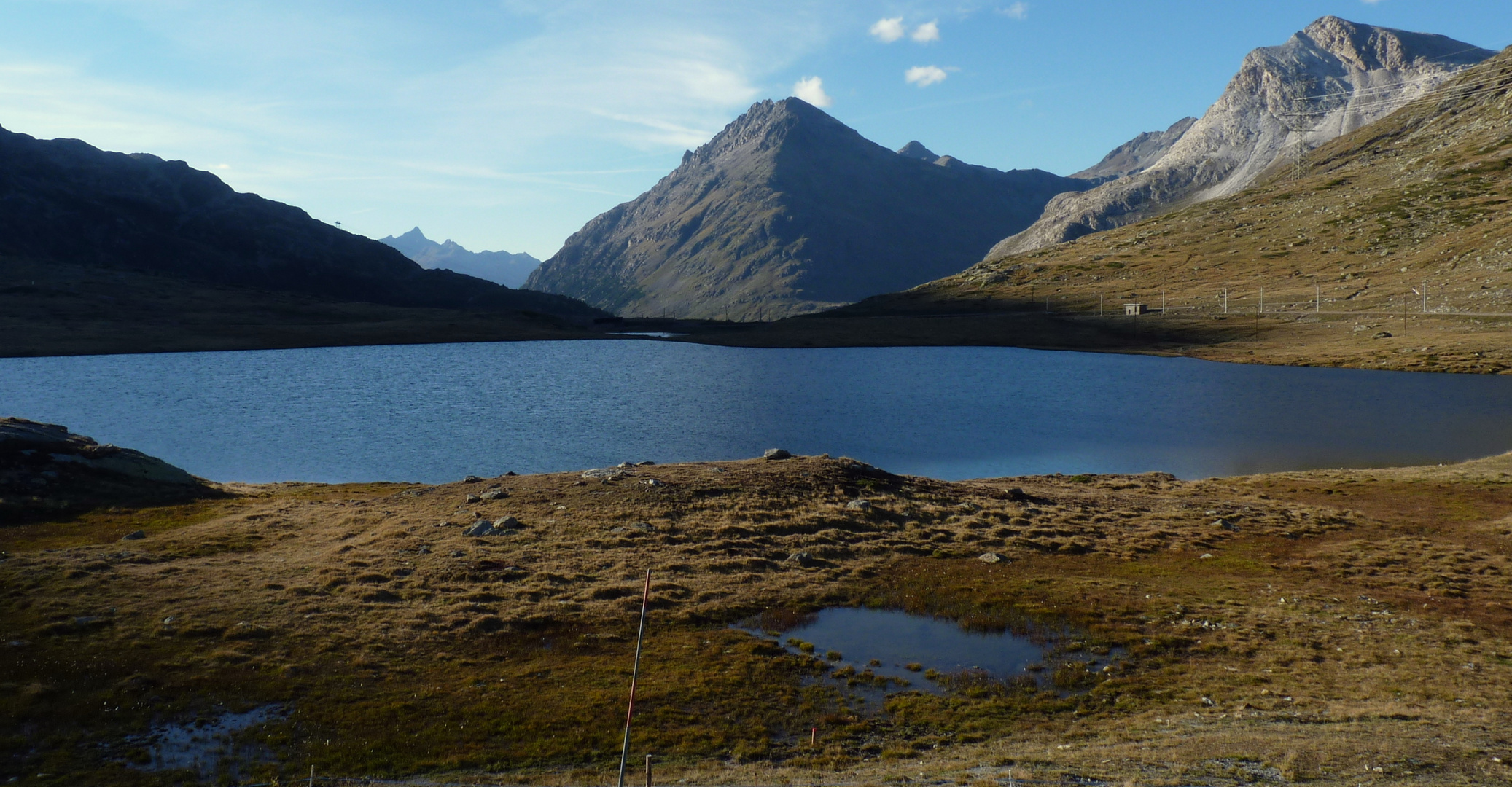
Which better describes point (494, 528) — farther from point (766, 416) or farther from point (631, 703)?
point (766, 416)

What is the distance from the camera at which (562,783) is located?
2072 centimetres

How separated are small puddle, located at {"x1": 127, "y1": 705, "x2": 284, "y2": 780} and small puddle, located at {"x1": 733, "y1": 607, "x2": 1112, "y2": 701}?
1605 centimetres

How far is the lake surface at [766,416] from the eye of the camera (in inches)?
3066

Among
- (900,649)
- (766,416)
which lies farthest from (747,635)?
(766,416)

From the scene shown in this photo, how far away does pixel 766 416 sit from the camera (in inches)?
3999

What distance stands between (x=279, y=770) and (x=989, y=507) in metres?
39.8

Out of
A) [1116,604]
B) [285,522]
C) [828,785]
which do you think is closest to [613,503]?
[285,522]

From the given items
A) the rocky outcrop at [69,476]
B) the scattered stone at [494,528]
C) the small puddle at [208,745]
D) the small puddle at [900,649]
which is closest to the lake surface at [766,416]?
the rocky outcrop at [69,476]

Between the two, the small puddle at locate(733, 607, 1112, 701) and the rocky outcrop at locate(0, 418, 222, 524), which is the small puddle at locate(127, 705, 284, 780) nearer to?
the small puddle at locate(733, 607, 1112, 701)

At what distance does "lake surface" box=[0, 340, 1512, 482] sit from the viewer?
3066 inches

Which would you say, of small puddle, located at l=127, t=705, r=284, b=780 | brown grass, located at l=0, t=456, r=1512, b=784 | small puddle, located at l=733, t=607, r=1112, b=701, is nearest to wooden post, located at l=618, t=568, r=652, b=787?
brown grass, located at l=0, t=456, r=1512, b=784

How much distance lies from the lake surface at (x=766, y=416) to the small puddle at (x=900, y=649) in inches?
1511

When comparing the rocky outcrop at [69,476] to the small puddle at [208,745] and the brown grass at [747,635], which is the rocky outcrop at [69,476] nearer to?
the brown grass at [747,635]

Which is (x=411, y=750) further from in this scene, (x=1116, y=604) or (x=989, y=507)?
(x=989, y=507)
